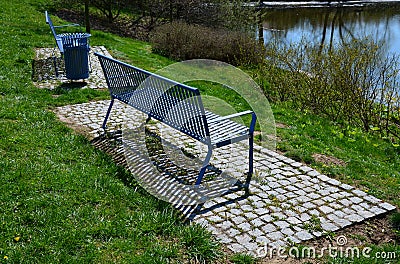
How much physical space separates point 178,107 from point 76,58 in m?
4.92

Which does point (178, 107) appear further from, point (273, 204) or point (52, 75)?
point (52, 75)

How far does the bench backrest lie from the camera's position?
16.7 ft

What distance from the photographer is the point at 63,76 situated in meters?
10.2

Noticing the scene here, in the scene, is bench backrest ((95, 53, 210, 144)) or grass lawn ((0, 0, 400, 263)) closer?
grass lawn ((0, 0, 400, 263))

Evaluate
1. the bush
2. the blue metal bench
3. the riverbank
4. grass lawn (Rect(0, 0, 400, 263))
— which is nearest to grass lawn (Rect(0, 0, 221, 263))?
grass lawn (Rect(0, 0, 400, 263))

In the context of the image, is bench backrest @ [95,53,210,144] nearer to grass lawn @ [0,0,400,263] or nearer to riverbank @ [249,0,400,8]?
grass lawn @ [0,0,400,263]

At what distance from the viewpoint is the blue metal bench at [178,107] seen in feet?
16.8

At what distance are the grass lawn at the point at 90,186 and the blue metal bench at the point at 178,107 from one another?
88 centimetres

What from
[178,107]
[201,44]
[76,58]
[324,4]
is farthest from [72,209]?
[324,4]

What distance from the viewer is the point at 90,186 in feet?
16.2

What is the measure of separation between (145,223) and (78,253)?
730mm

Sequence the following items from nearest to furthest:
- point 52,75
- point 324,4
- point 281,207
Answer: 1. point 281,207
2. point 52,75
3. point 324,4

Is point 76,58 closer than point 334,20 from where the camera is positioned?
Yes

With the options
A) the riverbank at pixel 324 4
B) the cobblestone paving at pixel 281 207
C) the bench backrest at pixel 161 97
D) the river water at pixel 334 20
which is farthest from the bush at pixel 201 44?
the riverbank at pixel 324 4
